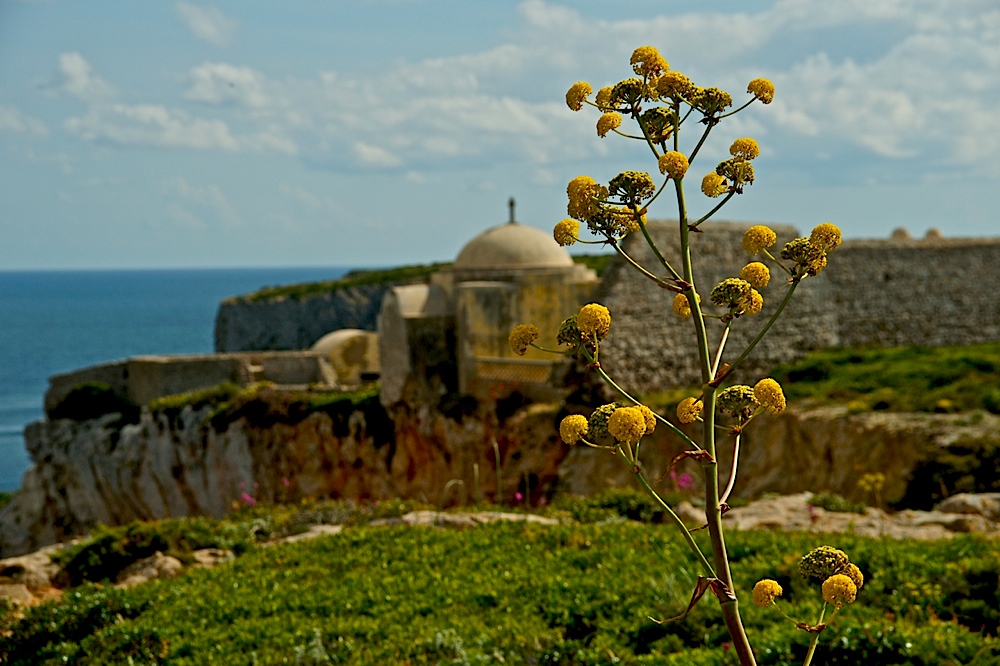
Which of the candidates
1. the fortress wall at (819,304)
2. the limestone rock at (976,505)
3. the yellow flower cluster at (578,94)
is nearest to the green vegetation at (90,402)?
A: the fortress wall at (819,304)

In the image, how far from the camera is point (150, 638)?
768cm

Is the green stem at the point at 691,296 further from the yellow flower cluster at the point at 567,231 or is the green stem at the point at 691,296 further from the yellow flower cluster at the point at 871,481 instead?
the yellow flower cluster at the point at 871,481

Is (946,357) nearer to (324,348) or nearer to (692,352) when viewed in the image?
(692,352)

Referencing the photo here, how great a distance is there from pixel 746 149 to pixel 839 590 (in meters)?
1.37

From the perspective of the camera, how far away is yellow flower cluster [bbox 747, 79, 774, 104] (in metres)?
3.15

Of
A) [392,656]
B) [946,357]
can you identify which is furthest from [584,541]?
[946,357]

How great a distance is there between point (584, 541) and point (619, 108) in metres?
6.65

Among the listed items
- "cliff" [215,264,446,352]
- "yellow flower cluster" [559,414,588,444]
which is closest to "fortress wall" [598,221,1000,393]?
"yellow flower cluster" [559,414,588,444]

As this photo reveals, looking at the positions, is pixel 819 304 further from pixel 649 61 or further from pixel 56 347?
pixel 56 347

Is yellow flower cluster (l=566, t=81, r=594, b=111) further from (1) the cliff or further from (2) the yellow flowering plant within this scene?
(1) the cliff

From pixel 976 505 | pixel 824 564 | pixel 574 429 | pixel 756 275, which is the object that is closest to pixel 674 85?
pixel 756 275

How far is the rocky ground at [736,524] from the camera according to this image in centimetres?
999

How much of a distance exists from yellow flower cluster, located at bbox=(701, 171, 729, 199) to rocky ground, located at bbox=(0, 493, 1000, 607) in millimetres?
7152

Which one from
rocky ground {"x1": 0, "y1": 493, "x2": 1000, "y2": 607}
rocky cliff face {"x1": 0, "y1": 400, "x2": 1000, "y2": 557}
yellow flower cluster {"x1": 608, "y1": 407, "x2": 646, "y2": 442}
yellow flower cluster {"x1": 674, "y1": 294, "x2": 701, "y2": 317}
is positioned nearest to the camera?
yellow flower cluster {"x1": 608, "y1": 407, "x2": 646, "y2": 442}
